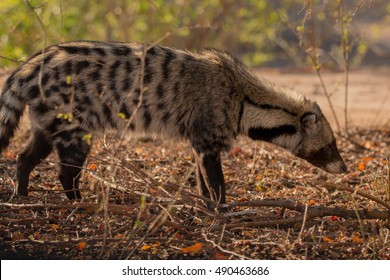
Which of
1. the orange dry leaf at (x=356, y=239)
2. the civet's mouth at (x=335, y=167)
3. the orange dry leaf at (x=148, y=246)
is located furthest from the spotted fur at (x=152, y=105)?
the orange dry leaf at (x=356, y=239)

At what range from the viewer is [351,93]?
14.2 m

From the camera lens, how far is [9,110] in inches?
283

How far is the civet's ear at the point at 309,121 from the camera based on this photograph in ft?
24.7

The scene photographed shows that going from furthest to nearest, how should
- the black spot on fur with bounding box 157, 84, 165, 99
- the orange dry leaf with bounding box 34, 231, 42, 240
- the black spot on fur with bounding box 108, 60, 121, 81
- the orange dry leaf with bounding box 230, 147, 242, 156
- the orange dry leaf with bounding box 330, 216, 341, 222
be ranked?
the orange dry leaf with bounding box 230, 147, 242, 156 → the black spot on fur with bounding box 157, 84, 165, 99 → the black spot on fur with bounding box 108, 60, 121, 81 → the orange dry leaf with bounding box 330, 216, 341, 222 → the orange dry leaf with bounding box 34, 231, 42, 240

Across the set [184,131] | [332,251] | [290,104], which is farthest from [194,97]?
[332,251]

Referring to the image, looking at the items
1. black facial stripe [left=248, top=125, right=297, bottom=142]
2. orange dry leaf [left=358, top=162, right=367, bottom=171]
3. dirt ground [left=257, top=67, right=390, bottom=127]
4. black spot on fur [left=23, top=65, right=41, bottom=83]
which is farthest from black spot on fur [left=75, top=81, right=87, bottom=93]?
dirt ground [left=257, top=67, right=390, bottom=127]

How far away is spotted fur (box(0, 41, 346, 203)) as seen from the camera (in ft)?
23.4

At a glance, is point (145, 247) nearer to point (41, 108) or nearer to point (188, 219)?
point (188, 219)

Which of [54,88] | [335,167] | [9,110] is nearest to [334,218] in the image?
[335,167]

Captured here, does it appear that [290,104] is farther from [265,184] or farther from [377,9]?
[377,9]

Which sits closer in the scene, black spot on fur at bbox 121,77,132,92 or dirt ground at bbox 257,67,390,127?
black spot on fur at bbox 121,77,132,92

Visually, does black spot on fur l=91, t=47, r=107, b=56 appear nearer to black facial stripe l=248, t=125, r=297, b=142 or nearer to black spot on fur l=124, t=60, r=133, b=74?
black spot on fur l=124, t=60, r=133, b=74

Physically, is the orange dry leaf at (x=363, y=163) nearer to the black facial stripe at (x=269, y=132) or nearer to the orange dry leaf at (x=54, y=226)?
the black facial stripe at (x=269, y=132)

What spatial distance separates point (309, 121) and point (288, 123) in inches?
7.5
